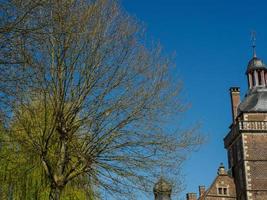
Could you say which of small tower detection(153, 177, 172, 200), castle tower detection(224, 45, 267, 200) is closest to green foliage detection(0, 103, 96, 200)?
small tower detection(153, 177, 172, 200)

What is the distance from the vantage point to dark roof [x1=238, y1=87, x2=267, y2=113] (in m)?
34.8

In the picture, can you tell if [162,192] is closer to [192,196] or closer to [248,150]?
[248,150]

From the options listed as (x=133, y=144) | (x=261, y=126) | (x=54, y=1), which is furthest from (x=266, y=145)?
(x=54, y=1)

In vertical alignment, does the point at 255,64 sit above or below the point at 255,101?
above

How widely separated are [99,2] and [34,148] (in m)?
4.08

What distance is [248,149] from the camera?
108 ft

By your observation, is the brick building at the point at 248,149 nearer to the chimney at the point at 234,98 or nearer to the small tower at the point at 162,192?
the chimney at the point at 234,98

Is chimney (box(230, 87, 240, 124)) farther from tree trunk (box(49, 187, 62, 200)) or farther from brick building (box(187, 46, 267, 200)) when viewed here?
tree trunk (box(49, 187, 62, 200))

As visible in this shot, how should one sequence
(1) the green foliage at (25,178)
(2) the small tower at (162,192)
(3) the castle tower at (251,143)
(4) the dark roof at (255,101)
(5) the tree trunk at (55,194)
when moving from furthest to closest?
(4) the dark roof at (255,101) < (3) the castle tower at (251,143) < (1) the green foliage at (25,178) < (5) the tree trunk at (55,194) < (2) the small tower at (162,192)

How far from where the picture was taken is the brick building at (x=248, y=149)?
32094mm

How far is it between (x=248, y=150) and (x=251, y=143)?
599 millimetres

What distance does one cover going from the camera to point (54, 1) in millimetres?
8633

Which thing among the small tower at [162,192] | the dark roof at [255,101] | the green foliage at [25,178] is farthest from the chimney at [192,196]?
the small tower at [162,192]

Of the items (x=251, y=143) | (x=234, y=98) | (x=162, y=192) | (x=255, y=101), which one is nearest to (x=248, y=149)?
(x=251, y=143)
